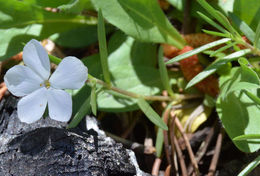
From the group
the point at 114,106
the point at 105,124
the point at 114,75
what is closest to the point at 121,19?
the point at 114,75

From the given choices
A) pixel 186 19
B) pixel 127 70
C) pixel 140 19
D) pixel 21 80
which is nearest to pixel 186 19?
pixel 186 19

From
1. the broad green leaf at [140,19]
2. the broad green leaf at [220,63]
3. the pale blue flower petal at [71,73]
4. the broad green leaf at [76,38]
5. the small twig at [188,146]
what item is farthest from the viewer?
the broad green leaf at [76,38]

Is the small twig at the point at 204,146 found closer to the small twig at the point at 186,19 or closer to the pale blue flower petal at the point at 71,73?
the small twig at the point at 186,19

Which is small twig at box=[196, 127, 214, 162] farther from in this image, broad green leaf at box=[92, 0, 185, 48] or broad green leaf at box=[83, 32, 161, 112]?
broad green leaf at box=[92, 0, 185, 48]

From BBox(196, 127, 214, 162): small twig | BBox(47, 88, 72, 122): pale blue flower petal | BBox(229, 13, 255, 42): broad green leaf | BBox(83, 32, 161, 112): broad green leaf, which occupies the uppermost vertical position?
BBox(229, 13, 255, 42): broad green leaf

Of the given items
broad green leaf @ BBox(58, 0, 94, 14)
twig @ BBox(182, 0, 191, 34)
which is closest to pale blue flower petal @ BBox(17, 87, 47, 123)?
broad green leaf @ BBox(58, 0, 94, 14)

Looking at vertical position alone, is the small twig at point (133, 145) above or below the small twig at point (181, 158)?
below

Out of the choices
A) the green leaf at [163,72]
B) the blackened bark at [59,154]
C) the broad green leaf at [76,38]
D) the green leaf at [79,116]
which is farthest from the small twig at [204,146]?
the broad green leaf at [76,38]

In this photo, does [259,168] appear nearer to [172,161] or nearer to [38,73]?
[172,161]
